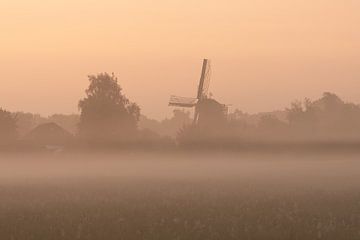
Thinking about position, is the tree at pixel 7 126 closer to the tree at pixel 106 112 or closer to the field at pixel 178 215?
the tree at pixel 106 112

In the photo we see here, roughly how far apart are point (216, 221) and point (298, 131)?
404ft

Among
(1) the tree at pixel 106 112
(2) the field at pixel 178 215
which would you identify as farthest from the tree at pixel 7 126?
(2) the field at pixel 178 215

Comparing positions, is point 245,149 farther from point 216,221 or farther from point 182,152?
point 216,221

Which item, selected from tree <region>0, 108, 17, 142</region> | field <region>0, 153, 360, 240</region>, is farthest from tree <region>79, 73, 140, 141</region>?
field <region>0, 153, 360, 240</region>

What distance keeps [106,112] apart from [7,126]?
1522 centimetres

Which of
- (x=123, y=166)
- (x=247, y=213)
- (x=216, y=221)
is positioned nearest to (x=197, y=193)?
(x=247, y=213)

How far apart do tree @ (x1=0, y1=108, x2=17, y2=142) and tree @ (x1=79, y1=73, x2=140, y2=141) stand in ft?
33.0

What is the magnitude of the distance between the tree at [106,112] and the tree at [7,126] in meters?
10.1

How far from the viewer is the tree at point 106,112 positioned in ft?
314

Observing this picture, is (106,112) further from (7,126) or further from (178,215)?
(178,215)

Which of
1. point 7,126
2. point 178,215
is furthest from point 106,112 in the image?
point 178,215

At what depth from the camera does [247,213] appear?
20984 millimetres

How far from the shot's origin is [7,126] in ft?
317

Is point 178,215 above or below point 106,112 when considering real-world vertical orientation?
below
